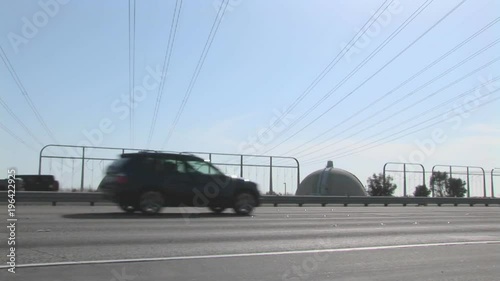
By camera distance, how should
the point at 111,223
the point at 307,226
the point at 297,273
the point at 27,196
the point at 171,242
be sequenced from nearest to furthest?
1. the point at 297,273
2. the point at 171,242
3. the point at 111,223
4. the point at 307,226
5. the point at 27,196

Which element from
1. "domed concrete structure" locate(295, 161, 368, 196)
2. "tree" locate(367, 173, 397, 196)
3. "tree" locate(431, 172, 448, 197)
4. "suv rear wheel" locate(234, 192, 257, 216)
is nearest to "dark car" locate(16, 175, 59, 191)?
"suv rear wheel" locate(234, 192, 257, 216)

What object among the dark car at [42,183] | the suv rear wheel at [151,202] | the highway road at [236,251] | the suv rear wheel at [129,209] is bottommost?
the highway road at [236,251]

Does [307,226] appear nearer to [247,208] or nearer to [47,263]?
[247,208]

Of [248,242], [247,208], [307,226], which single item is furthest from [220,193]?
[248,242]

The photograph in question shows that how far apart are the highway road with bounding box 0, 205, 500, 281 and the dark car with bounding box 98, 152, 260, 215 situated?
1.59m

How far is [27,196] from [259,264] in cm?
1430

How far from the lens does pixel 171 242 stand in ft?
30.3

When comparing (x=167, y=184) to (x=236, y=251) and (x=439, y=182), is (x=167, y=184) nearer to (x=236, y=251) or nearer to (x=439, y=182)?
(x=236, y=251)

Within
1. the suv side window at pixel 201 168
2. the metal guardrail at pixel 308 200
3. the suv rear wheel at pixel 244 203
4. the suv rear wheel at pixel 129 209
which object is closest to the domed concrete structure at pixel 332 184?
the metal guardrail at pixel 308 200

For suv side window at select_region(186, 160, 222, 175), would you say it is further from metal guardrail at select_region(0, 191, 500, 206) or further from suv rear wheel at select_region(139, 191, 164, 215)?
metal guardrail at select_region(0, 191, 500, 206)

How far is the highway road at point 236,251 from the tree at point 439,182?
2594cm

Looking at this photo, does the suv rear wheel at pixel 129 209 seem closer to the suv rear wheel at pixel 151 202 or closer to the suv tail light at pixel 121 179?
the suv rear wheel at pixel 151 202

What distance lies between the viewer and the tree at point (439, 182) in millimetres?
37719

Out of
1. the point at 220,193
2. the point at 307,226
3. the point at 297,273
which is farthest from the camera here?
the point at 220,193
